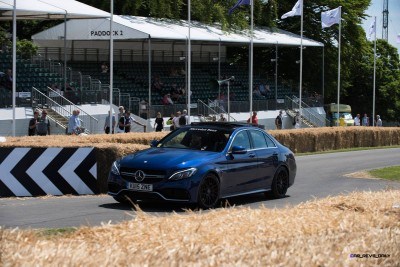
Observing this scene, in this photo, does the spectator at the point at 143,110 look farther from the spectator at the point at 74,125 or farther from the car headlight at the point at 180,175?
the car headlight at the point at 180,175

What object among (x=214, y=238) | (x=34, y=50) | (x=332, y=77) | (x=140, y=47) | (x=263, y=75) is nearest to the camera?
(x=214, y=238)

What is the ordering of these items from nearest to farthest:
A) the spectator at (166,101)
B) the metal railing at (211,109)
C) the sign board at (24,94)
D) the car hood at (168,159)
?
1. the car hood at (168,159)
2. the sign board at (24,94)
3. the spectator at (166,101)
4. the metal railing at (211,109)

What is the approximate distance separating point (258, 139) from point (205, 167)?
2435 mm

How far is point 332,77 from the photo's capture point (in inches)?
2692

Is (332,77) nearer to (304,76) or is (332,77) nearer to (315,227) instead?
(304,76)

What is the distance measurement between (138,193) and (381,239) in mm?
8736

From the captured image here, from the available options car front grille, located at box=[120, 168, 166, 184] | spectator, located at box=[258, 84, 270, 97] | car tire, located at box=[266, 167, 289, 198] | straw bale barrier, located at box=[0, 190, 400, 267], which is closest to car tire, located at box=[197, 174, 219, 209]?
car front grille, located at box=[120, 168, 166, 184]

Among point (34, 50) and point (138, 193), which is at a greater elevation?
point (34, 50)

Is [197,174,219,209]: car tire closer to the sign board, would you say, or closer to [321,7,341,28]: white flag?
the sign board

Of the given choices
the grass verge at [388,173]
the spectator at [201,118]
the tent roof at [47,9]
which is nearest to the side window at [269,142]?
the grass verge at [388,173]

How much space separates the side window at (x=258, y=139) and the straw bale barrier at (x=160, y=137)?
2435mm

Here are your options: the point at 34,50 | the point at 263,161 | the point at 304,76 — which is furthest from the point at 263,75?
the point at 263,161

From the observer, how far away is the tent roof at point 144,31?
4403 centimetres

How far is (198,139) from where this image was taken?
17141mm
